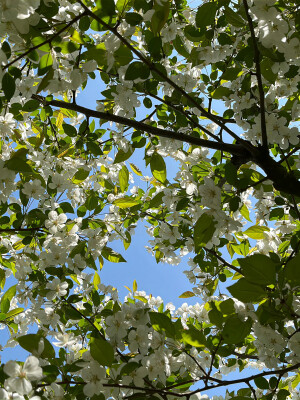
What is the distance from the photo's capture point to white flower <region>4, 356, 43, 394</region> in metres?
1.17

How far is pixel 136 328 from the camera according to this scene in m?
1.65

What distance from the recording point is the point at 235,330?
1550mm

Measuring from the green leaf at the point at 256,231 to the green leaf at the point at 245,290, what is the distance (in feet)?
3.52

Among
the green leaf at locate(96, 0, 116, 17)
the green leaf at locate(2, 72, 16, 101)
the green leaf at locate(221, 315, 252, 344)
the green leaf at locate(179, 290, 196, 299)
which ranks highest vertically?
the green leaf at locate(96, 0, 116, 17)

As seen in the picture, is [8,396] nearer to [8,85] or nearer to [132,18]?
[8,85]

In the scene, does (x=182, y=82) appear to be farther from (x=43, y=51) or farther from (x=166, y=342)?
(x=166, y=342)

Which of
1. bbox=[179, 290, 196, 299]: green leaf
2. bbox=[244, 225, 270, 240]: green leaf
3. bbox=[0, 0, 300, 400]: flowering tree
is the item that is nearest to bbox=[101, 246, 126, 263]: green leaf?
bbox=[0, 0, 300, 400]: flowering tree

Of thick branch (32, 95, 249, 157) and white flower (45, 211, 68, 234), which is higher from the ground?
thick branch (32, 95, 249, 157)

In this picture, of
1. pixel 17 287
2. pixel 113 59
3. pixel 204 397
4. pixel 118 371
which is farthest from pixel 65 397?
pixel 113 59

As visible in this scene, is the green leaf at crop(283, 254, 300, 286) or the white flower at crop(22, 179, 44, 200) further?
the white flower at crop(22, 179, 44, 200)

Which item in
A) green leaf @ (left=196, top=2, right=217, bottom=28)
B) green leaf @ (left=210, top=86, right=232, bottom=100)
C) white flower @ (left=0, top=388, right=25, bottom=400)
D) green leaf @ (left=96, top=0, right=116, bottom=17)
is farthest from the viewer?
green leaf @ (left=210, top=86, right=232, bottom=100)

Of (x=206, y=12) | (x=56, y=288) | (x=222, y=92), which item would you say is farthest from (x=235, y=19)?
(x=56, y=288)

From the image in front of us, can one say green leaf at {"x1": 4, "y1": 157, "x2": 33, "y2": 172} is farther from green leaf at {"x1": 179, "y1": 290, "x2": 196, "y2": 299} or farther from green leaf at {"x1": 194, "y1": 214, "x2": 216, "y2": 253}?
green leaf at {"x1": 179, "y1": 290, "x2": 196, "y2": 299}

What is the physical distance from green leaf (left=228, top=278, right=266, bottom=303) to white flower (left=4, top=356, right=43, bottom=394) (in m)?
0.65
